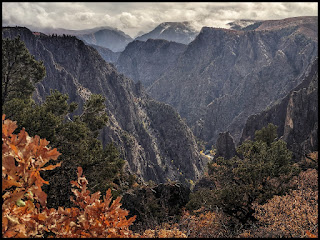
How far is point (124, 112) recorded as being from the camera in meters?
126

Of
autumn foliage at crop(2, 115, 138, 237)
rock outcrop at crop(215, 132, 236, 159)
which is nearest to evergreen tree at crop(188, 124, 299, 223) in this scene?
autumn foliage at crop(2, 115, 138, 237)

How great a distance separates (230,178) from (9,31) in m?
98.5

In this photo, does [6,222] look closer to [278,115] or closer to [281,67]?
[278,115]

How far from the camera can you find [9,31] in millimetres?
88938

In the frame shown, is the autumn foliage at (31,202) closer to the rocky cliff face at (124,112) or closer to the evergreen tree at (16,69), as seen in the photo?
the evergreen tree at (16,69)

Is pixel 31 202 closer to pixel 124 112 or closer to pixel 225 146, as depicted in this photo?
pixel 225 146

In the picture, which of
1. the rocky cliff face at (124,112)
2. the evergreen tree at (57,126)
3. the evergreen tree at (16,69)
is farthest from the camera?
the rocky cliff face at (124,112)

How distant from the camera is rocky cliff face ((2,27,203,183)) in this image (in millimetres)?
97562

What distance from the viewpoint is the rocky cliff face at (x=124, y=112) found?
3841 inches

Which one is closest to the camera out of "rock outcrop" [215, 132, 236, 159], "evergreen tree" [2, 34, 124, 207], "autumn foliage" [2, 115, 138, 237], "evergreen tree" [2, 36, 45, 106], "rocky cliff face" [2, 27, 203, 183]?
"autumn foliage" [2, 115, 138, 237]

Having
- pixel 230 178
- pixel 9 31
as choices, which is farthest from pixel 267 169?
pixel 9 31

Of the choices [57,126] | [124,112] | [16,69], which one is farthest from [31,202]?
[124,112]

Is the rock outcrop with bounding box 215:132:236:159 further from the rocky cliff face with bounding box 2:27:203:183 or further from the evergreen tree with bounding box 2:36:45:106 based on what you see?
the evergreen tree with bounding box 2:36:45:106

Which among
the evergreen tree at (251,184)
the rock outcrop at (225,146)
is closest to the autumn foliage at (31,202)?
the evergreen tree at (251,184)
